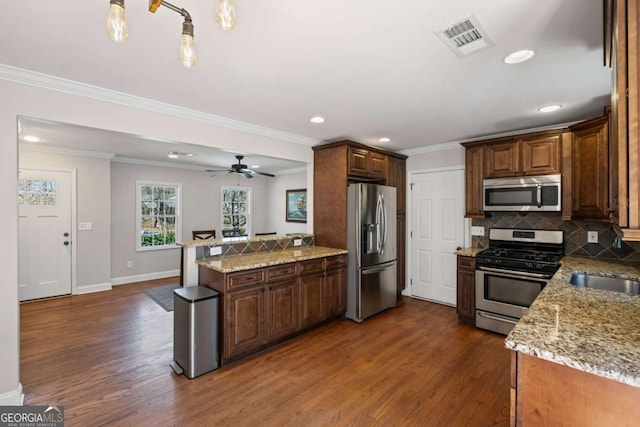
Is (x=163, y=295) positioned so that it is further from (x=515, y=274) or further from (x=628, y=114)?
(x=628, y=114)

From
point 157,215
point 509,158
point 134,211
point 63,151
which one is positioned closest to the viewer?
point 509,158

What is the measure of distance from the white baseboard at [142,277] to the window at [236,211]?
1.44 meters

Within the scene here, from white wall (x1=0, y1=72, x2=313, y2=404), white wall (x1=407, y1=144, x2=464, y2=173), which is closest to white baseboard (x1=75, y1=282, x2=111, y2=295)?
white wall (x1=0, y1=72, x2=313, y2=404)

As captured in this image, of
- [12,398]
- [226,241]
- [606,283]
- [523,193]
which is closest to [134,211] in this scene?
[226,241]

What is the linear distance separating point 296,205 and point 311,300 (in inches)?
164

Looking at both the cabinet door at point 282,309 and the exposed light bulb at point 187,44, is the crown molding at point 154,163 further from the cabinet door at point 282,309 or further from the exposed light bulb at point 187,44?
the exposed light bulb at point 187,44

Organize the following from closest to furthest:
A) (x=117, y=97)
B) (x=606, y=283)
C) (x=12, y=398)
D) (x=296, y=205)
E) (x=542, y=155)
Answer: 1. (x=12, y=398)
2. (x=606, y=283)
3. (x=117, y=97)
4. (x=542, y=155)
5. (x=296, y=205)

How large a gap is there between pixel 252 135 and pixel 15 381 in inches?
119

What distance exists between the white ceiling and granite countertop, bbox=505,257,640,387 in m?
1.58

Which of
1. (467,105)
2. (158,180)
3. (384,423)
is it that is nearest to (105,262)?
(158,180)

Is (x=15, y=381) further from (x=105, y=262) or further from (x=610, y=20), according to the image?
(x=610, y=20)

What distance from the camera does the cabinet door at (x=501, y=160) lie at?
3.58 metres

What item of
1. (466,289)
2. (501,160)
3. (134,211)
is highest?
(501,160)

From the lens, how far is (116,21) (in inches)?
41.4
